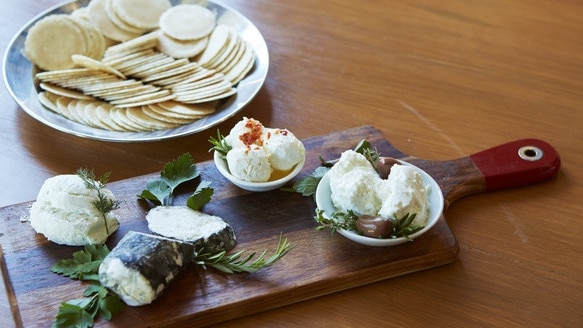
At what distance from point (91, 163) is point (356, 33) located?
0.70 m

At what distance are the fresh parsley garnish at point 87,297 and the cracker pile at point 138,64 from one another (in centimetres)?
33

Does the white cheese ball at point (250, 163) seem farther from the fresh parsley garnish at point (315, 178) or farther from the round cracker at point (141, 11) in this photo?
the round cracker at point (141, 11)

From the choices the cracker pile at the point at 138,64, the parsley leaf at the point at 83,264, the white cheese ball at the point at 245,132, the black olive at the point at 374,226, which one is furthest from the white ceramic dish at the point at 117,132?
the black olive at the point at 374,226

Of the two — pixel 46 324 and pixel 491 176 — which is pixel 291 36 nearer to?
pixel 491 176

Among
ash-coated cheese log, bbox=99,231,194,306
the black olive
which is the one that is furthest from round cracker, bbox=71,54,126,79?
the black olive

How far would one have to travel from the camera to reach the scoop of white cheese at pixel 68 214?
1.14 m

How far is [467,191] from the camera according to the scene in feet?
4.31

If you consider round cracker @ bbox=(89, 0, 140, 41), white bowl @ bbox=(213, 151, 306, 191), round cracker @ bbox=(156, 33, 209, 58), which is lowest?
white bowl @ bbox=(213, 151, 306, 191)

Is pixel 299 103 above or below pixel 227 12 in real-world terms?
below

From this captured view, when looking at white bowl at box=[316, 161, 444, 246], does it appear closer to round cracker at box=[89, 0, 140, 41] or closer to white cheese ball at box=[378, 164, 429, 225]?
white cheese ball at box=[378, 164, 429, 225]

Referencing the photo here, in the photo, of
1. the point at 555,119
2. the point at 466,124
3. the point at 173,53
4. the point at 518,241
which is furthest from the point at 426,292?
the point at 173,53

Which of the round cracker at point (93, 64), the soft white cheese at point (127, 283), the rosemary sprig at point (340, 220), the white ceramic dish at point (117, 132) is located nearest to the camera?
the soft white cheese at point (127, 283)

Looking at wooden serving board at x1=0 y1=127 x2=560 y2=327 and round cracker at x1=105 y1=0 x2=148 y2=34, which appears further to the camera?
round cracker at x1=105 y1=0 x2=148 y2=34

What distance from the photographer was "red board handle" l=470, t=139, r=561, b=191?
52.1 inches
